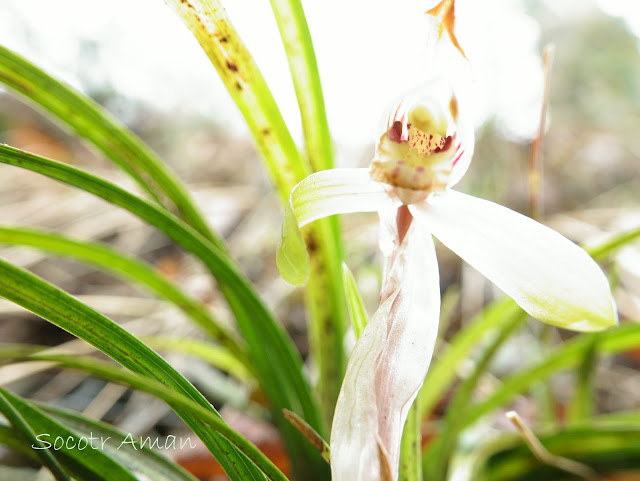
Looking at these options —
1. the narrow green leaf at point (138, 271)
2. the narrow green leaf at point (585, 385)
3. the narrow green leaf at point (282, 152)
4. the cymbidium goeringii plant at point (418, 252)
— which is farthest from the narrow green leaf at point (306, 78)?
the narrow green leaf at point (585, 385)

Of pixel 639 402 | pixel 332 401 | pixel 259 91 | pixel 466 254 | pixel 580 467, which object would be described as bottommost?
pixel 639 402

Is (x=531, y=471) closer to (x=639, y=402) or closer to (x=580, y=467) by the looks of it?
(x=580, y=467)

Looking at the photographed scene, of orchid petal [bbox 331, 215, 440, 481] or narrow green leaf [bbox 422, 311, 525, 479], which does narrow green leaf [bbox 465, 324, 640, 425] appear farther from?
orchid petal [bbox 331, 215, 440, 481]

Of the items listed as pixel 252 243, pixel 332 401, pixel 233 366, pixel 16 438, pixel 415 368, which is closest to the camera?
pixel 415 368

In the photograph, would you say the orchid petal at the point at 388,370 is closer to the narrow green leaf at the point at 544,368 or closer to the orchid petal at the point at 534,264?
the orchid petal at the point at 534,264

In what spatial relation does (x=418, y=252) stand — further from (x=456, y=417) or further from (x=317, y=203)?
(x=456, y=417)

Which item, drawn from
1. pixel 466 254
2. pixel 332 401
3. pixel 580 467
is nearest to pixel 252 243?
pixel 332 401
